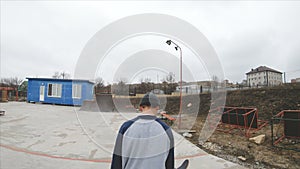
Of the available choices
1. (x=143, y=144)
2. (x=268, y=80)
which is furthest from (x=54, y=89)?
(x=268, y=80)

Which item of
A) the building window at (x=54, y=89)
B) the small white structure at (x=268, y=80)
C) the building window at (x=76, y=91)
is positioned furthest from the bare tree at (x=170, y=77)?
the building window at (x=54, y=89)

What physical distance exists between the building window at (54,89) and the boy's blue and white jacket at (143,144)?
19.4 meters

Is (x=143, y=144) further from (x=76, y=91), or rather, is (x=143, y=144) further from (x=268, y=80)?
(x=268, y=80)

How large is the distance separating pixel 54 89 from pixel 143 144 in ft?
66.1

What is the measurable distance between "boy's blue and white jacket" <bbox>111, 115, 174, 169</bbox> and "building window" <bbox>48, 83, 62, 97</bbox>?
63.8ft

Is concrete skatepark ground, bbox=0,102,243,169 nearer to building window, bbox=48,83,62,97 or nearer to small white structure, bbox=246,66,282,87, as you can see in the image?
building window, bbox=48,83,62,97

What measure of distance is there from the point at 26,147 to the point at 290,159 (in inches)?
257

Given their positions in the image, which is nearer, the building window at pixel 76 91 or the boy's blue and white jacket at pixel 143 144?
the boy's blue and white jacket at pixel 143 144

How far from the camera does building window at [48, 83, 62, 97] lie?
62.0 ft

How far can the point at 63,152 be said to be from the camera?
461 centimetres

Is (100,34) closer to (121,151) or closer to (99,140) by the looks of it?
(121,151)

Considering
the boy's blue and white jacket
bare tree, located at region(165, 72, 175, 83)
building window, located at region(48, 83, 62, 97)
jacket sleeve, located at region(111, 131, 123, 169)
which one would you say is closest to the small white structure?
bare tree, located at region(165, 72, 175, 83)

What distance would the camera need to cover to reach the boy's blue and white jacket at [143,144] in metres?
1.47

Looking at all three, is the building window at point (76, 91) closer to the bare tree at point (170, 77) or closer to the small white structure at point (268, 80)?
the bare tree at point (170, 77)
